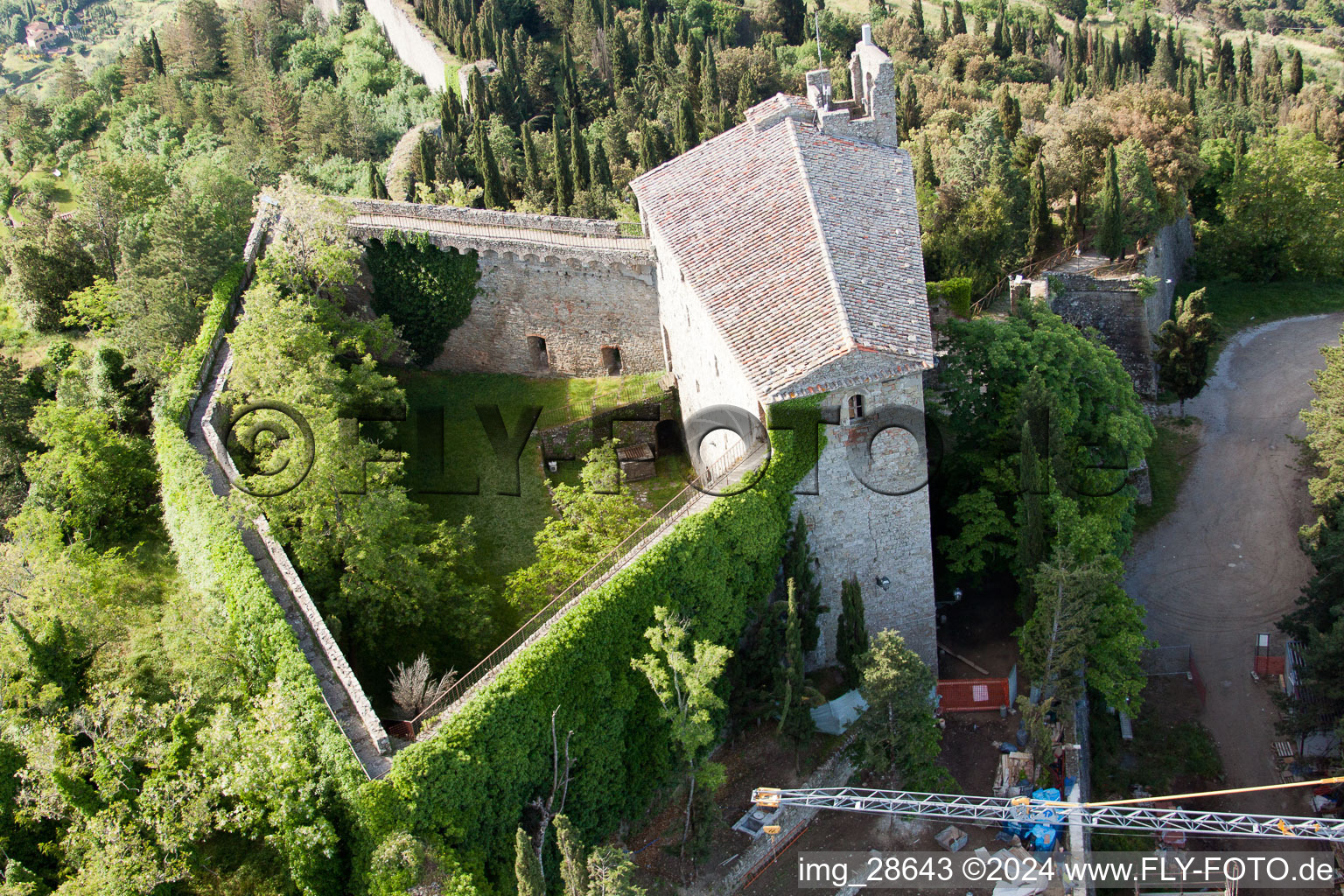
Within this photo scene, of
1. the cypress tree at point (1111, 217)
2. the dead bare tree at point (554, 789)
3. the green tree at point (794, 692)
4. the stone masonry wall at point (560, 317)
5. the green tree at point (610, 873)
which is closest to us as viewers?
the green tree at point (610, 873)

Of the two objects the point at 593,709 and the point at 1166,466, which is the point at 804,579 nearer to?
the point at 593,709

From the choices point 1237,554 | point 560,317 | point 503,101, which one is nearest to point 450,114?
point 503,101

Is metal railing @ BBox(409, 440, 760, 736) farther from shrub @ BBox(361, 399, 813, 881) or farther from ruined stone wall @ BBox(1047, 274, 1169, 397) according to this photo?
ruined stone wall @ BBox(1047, 274, 1169, 397)

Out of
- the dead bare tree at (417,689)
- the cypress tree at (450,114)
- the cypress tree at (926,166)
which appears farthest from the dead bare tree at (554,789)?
the cypress tree at (450,114)

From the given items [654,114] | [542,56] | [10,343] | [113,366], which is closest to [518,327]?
[113,366]

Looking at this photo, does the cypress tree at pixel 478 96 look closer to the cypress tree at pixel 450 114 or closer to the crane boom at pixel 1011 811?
the cypress tree at pixel 450 114

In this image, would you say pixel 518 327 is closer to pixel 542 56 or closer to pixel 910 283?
pixel 910 283

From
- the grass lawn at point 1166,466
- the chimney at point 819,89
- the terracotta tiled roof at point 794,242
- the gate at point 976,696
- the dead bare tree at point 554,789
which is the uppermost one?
the chimney at point 819,89
